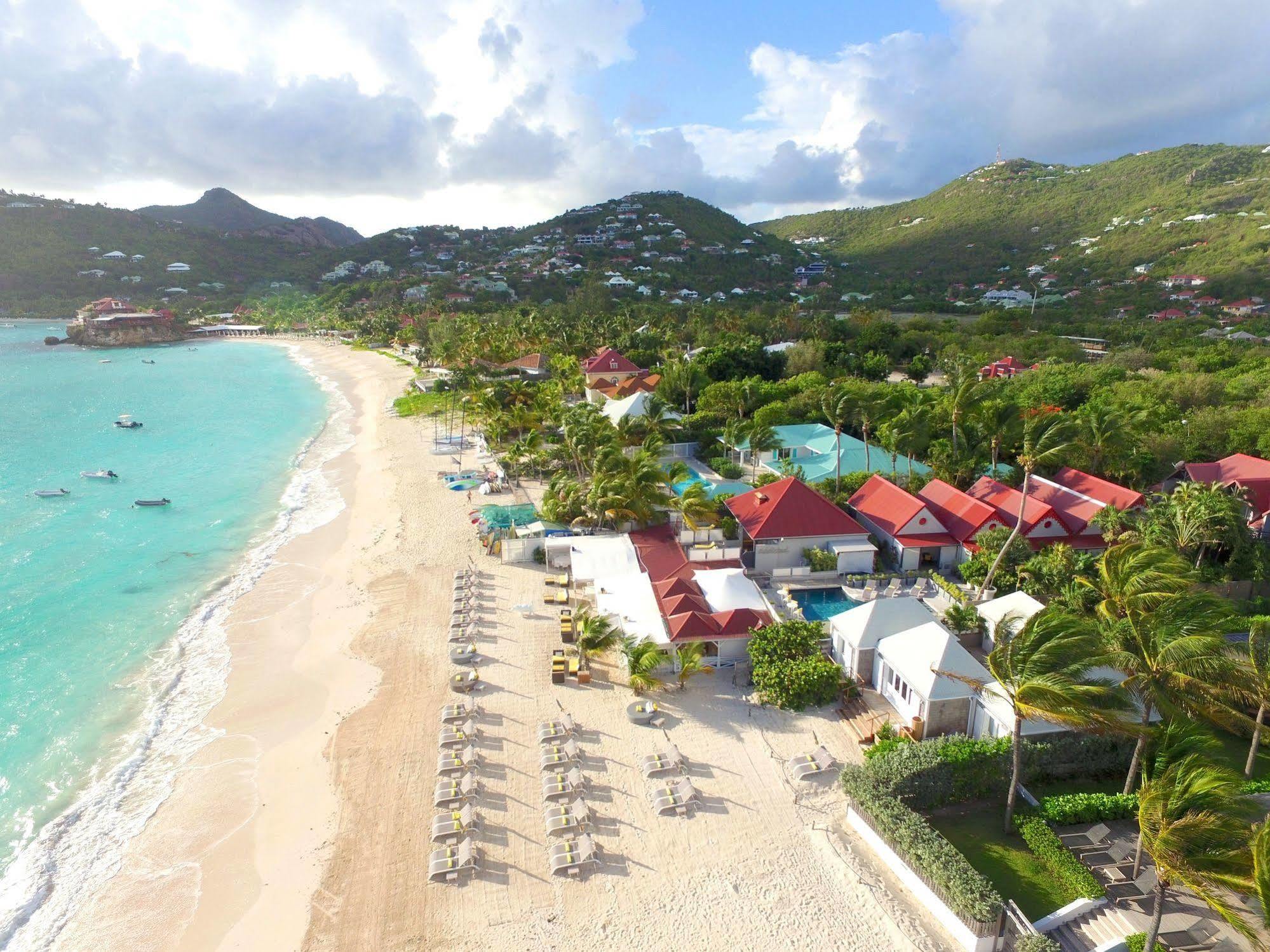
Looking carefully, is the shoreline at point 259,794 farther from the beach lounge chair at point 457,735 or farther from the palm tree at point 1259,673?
the palm tree at point 1259,673

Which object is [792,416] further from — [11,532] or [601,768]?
[11,532]

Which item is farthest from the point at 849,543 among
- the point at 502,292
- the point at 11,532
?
the point at 502,292

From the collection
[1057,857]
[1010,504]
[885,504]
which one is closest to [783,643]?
[1057,857]

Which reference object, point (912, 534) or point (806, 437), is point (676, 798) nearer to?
point (912, 534)

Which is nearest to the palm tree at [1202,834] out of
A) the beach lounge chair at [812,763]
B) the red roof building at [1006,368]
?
the beach lounge chair at [812,763]

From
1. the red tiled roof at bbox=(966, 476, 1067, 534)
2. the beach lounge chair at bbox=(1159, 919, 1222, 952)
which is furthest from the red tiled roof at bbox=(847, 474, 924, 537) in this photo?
the beach lounge chair at bbox=(1159, 919, 1222, 952)
